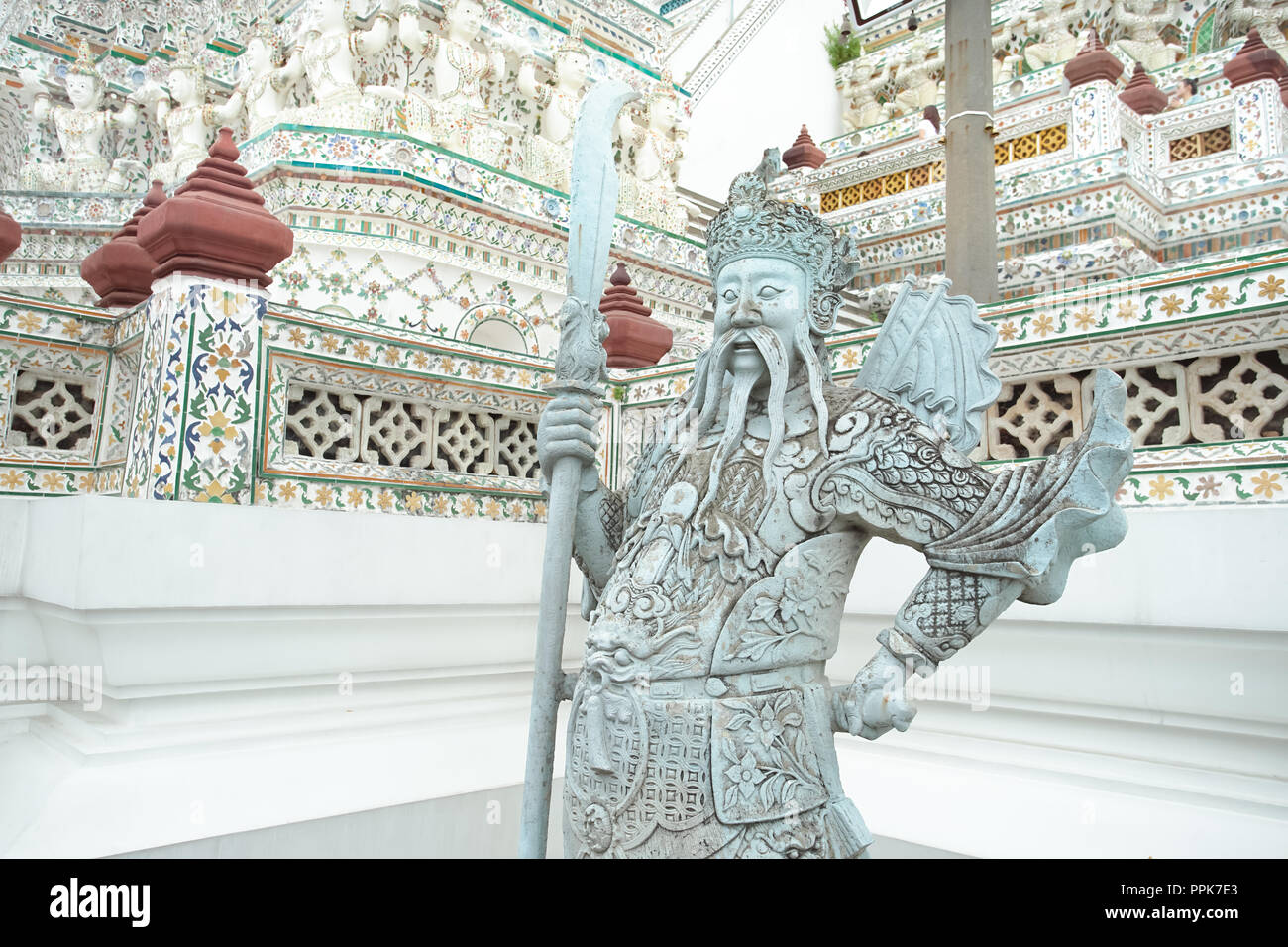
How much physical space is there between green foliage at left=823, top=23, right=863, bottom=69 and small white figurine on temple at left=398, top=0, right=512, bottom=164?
9.09 meters

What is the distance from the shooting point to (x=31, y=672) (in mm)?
3316

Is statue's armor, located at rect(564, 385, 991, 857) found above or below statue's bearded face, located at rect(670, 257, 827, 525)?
below

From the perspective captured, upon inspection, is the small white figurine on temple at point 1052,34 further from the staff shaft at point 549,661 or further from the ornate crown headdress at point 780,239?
the staff shaft at point 549,661

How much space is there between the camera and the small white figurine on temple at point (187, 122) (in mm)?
9383

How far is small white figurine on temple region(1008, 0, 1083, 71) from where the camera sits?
12.5 metres

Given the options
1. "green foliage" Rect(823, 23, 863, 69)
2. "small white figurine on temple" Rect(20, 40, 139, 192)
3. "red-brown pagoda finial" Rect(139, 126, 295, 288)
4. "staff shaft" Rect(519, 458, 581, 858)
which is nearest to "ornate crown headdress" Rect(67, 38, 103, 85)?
"small white figurine on temple" Rect(20, 40, 139, 192)

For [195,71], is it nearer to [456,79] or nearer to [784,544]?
[456,79]

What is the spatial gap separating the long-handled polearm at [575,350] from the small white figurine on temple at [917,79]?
13.4 meters

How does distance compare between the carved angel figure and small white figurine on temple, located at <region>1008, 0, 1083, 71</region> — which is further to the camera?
small white figurine on temple, located at <region>1008, 0, 1083, 71</region>

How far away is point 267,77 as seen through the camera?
8.12 metres

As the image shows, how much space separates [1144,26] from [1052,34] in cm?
113

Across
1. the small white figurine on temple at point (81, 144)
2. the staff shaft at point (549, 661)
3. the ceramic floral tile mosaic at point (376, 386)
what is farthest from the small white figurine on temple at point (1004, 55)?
the staff shaft at point (549, 661)

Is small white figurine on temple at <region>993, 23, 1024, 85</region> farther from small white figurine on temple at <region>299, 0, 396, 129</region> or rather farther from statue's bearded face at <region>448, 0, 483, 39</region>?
small white figurine on temple at <region>299, 0, 396, 129</region>

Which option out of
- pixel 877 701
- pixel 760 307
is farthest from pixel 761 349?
pixel 877 701
